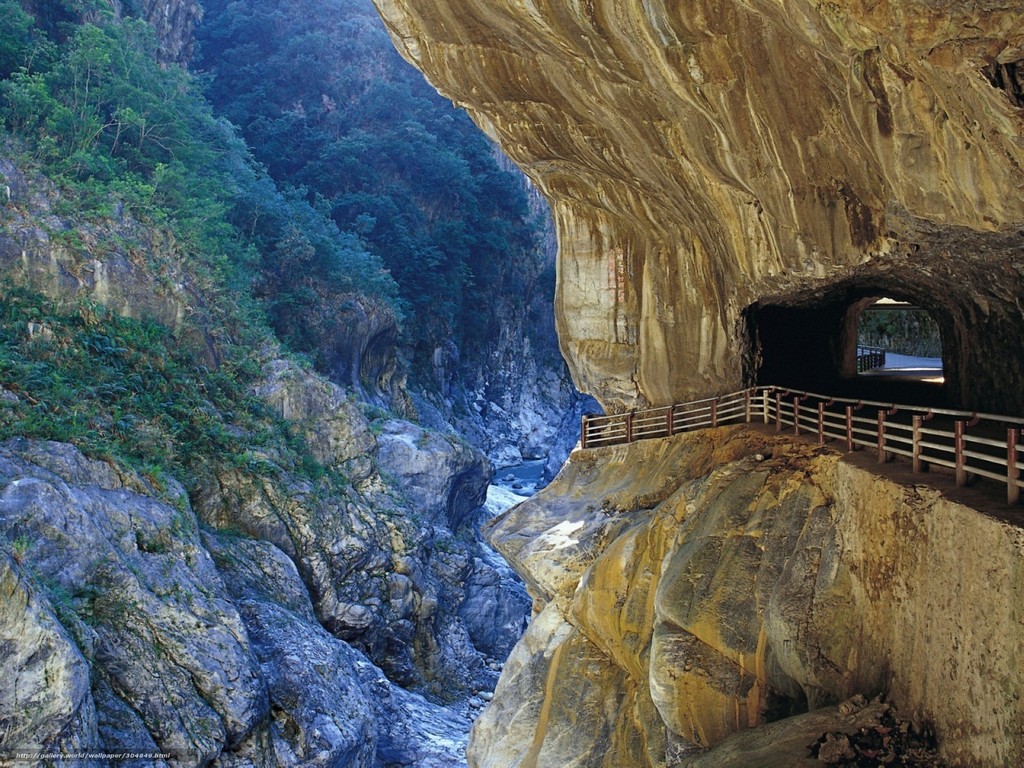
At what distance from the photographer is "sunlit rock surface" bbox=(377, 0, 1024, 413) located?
7.75 meters

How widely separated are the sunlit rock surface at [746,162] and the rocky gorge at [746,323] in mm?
43

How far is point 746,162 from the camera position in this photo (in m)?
12.2

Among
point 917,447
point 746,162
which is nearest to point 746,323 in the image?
point 746,162

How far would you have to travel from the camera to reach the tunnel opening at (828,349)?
1831cm

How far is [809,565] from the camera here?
10078 millimetres

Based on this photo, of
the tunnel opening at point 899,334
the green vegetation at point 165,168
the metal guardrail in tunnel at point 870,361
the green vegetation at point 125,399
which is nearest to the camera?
the green vegetation at point 125,399

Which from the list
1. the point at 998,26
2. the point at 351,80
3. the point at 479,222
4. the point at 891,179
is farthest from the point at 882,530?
the point at 351,80

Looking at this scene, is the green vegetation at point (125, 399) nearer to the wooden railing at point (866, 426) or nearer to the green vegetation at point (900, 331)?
the wooden railing at point (866, 426)

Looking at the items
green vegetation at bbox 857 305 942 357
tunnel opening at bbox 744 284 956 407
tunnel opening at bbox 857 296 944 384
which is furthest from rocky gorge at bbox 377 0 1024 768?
green vegetation at bbox 857 305 942 357

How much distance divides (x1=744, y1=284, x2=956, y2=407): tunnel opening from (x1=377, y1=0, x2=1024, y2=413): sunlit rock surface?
0.17 metres

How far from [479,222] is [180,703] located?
4389 cm

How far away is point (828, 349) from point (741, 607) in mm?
16214

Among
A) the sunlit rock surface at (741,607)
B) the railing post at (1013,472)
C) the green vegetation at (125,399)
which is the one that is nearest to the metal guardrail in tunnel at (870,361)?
the sunlit rock surface at (741,607)

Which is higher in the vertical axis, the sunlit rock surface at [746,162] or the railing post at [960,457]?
the sunlit rock surface at [746,162]
